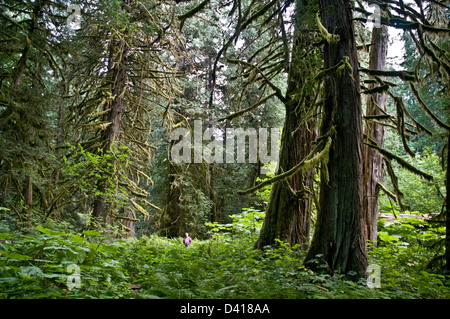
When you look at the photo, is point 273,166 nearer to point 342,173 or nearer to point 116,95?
point 116,95

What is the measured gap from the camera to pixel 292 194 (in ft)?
20.9

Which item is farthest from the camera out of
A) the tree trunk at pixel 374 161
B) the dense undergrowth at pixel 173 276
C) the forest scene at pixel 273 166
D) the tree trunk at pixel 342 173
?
the tree trunk at pixel 374 161

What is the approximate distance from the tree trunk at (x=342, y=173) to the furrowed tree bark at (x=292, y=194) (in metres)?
1.35

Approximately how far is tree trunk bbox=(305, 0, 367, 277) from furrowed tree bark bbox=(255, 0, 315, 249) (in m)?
1.35

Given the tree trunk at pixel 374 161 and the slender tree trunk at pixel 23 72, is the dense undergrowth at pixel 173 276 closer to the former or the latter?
the tree trunk at pixel 374 161

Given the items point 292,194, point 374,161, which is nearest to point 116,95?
point 292,194

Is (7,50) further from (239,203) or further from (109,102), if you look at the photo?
(239,203)

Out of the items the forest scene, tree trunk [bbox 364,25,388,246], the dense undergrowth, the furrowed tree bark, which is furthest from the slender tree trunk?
tree trunk [bbox 364,25,388,246]

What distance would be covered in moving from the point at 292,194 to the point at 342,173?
213cm

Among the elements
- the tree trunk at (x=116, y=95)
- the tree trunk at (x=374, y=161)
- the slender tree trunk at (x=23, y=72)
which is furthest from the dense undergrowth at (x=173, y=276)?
the slender tree trunk at (x=23, y=72)

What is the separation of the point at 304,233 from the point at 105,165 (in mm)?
5038

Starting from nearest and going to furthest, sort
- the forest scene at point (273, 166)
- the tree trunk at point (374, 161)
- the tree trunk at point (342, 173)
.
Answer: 1. the forest scene at point (273, 166)
2. the tree trunk at point (342, 173)
3. the tree trunk at point (374, 161)

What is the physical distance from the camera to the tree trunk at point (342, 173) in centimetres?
414
